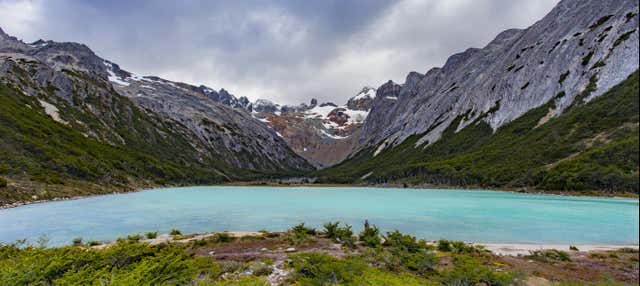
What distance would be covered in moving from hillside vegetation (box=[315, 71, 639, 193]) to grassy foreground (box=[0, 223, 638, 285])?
61.1 metres

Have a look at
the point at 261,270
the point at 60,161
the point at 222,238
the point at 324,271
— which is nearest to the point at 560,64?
the point at 222,238

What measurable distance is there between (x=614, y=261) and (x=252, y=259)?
63.9 feet

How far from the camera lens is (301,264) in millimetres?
14180

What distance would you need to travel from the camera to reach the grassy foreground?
10.3m

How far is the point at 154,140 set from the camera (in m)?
189

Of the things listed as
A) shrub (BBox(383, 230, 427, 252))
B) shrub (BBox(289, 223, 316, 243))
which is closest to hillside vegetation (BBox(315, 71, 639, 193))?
shrub (BBox(383, 230, 427, 252))

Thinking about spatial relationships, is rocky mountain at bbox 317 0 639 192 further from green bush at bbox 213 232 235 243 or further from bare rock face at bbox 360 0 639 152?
green bush at bbox 213 232 235 243

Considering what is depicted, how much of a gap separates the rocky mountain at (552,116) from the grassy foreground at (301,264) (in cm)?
6242

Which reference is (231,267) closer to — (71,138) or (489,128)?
(71,138)

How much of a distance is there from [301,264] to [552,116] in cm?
14216

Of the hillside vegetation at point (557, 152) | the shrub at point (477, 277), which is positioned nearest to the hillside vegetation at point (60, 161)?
the shrub at point (477, 277)

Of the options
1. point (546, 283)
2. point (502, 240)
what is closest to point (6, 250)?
point (546, 283)

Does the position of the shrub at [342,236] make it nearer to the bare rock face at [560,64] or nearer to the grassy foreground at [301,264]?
the grassy foreground at [301,264]

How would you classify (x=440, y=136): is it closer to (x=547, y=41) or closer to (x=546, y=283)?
(x=547, y=41)
